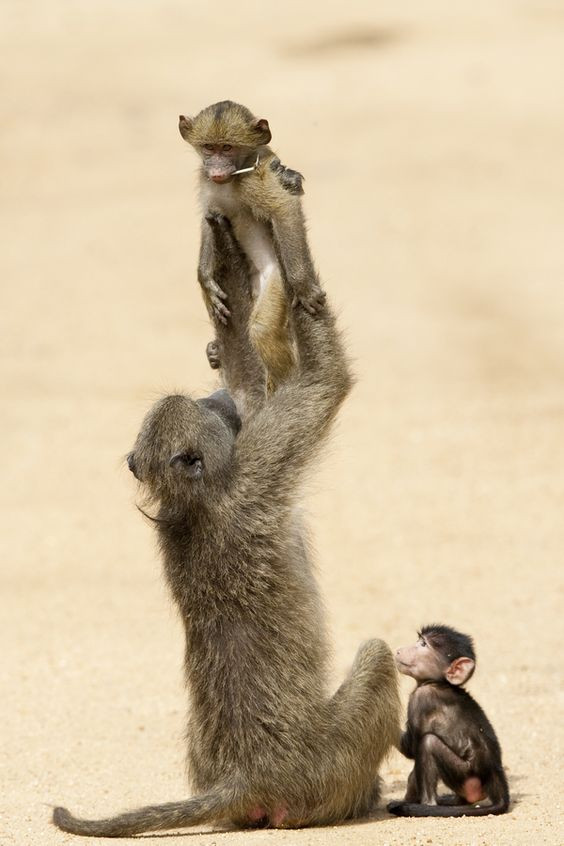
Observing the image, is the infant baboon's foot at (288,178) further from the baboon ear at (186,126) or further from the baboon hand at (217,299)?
the baboon hand at (217,299)

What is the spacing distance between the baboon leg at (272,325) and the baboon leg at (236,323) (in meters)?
0.19

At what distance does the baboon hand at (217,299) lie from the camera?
6156 mm

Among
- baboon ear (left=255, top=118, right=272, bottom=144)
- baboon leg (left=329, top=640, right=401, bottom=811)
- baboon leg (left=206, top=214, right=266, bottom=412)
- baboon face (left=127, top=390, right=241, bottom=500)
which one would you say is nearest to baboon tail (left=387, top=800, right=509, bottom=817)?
baboon leg (left=329, top=640, right=401, bottom=811)

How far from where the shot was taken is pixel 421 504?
14.2 m

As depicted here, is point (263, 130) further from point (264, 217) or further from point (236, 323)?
point (236, 323)

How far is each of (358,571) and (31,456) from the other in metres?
4.95

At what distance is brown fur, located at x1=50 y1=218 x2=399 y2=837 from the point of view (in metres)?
5.80

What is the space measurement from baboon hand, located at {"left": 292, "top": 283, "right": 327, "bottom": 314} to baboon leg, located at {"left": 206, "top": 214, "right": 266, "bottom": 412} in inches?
16.2

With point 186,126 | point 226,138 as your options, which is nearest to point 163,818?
point 226,138

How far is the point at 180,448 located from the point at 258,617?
30.8 inches

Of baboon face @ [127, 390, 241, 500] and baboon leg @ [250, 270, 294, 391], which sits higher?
baboon leg @ [250, 270, 294, 391]

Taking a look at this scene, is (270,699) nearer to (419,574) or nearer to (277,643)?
(277,643)

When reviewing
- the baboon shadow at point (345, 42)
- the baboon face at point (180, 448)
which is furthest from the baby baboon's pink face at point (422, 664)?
the baboon shadow at point (345, 42)

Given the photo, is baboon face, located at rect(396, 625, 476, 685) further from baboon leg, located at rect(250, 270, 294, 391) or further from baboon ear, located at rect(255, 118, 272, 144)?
baboon ear, located at rect(255, 118, 272, 144)
